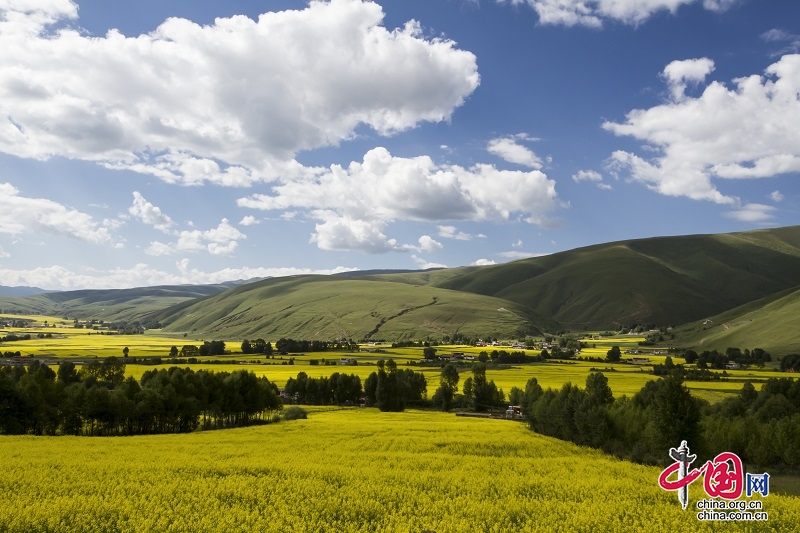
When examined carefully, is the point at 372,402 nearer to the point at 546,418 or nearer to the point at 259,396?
the point at 259,396

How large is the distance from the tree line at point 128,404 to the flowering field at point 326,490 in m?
14.2

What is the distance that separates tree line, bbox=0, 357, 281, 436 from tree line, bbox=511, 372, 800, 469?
50.7m

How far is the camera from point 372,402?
119 meters

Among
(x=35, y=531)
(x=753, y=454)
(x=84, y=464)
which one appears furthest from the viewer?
(x=753, y=454)

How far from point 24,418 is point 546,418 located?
76.1 m

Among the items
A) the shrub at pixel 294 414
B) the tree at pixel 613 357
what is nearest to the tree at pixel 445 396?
the shrub at pixel 294 414

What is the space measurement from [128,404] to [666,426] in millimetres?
73122

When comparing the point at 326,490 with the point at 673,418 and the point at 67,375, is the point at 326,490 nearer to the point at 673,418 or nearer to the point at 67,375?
the point at 673,418

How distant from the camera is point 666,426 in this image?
200 ft

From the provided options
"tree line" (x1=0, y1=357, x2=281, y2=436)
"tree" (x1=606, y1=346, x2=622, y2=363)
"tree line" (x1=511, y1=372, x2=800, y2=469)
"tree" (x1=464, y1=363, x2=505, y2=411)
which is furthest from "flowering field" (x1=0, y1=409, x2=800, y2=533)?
"tree" (x1=606, y1=346, x2=622, y2=363)

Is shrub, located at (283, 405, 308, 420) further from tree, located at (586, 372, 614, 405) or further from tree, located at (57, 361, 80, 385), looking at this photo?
tree, located at (586, 372, 614, 405)

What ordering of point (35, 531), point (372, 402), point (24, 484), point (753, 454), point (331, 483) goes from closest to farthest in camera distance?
1. point (35, 531)
2. point (24, 484)
3. point (331, 483)
4. point (753, 454)
5. point (372, 402)

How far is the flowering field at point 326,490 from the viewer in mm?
30547

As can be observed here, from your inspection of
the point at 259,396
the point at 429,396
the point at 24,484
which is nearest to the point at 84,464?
the point at 24,484
